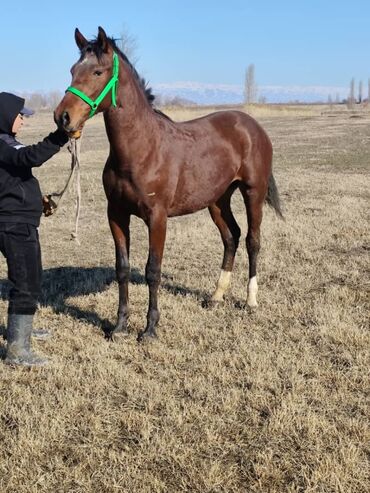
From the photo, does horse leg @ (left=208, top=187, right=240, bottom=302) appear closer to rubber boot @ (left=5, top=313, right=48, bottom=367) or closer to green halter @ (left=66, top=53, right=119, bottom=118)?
green halter @ (left=66, top=53, right=119, bottom=118)

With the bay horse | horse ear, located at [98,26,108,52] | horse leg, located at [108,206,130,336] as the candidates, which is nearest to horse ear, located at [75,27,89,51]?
the bay horse

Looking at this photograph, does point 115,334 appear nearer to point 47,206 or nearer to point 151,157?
point 47,206

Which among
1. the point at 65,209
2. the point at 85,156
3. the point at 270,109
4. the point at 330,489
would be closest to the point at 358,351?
the point at 330,489

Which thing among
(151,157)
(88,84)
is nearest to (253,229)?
(151,157)

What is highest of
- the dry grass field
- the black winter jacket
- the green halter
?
the green halter

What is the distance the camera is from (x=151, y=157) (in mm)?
4473

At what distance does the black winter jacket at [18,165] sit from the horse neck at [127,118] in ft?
2.16

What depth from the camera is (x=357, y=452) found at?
2.92 metres

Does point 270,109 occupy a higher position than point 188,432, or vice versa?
point 270,109

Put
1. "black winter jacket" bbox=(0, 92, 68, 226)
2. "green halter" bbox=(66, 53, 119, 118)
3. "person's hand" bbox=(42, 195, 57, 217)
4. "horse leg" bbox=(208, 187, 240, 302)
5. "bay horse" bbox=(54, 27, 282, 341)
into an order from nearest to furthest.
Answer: "black winter jacket" bbox=(0, 92, 68, 226) → "green halter" bbox=(66, 53, 119, 118) → "bay horse" bbox=(54, 27, 282, 341) → "person's hand" bbox=(42, 195, 57, 217) → "horse leg" bbox=(208, 187, 240, 302)

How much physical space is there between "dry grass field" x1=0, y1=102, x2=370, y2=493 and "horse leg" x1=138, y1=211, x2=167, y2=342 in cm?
18

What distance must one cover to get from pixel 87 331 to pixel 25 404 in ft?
4.53

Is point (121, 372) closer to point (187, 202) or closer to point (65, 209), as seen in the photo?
point (187, 202)

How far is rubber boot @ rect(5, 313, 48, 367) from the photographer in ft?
13.7
